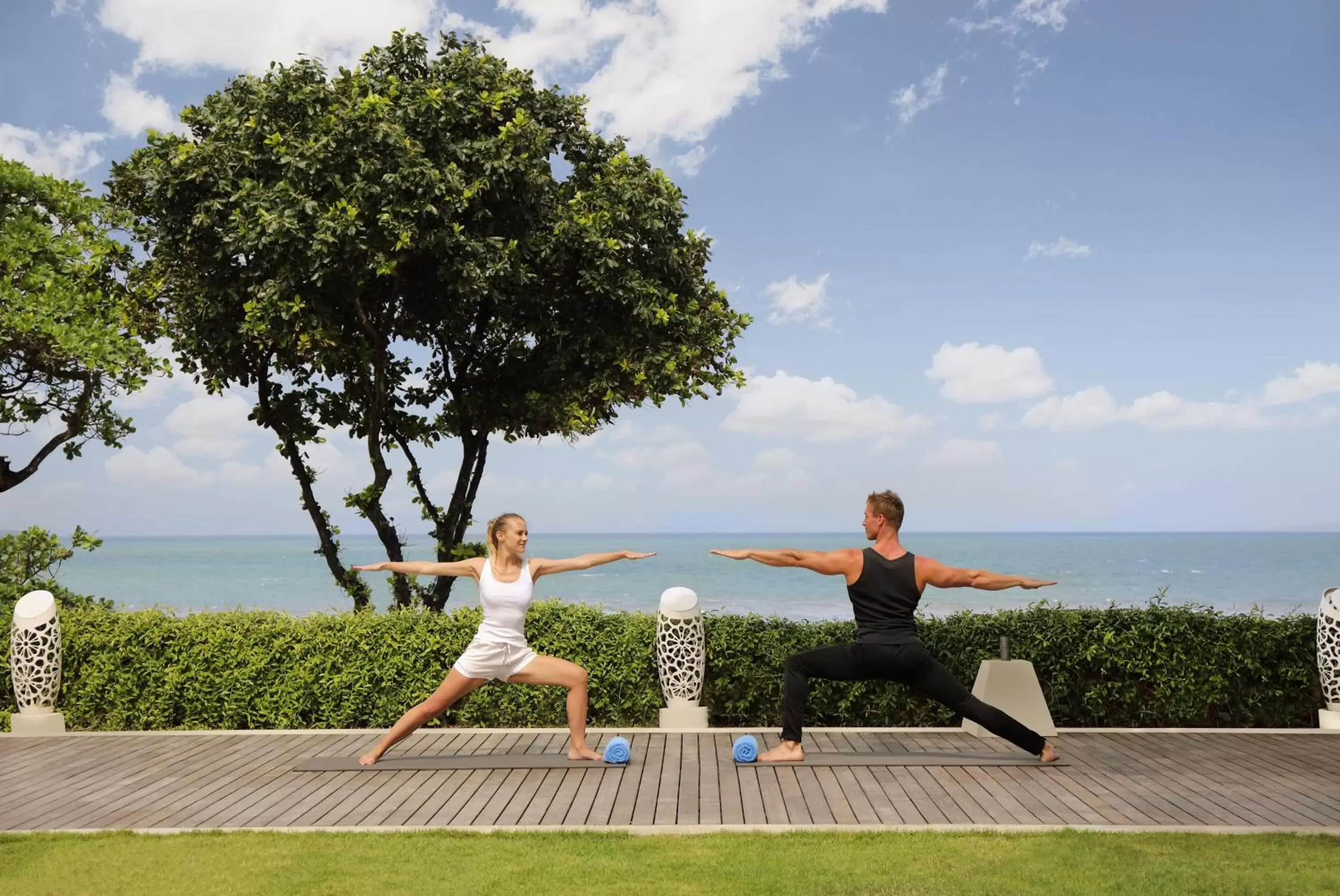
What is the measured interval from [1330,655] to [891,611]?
13.1 ft

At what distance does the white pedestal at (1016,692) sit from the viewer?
28.1 feet

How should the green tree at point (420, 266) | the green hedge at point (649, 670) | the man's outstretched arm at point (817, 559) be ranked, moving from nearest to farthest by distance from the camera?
the man's outstretched arm at point (817, 559) → the green hedge at point (649, 670) → the green tree at point (420, 266)

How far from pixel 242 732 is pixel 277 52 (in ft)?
21.7

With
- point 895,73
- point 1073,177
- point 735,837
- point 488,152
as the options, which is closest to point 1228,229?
point 1073,177

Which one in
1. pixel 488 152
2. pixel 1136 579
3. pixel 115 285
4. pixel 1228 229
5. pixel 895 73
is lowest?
pixel 1136 579

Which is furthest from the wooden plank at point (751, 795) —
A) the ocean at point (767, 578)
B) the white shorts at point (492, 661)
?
the ocean at point (767, 578)

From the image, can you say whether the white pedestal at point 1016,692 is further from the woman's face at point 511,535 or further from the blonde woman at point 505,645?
the woman's face at point 511,535

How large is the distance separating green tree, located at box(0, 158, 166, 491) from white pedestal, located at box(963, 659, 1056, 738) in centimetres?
888

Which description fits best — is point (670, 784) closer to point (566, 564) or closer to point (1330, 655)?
point (566, 564)

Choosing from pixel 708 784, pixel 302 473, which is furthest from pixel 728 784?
pixel 302 473

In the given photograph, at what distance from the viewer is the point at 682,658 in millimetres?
9109

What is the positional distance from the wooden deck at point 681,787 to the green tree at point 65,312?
4.70m

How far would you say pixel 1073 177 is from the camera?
5906 centimetres

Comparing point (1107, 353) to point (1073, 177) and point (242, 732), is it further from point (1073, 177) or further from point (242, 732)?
point (242, 732)
